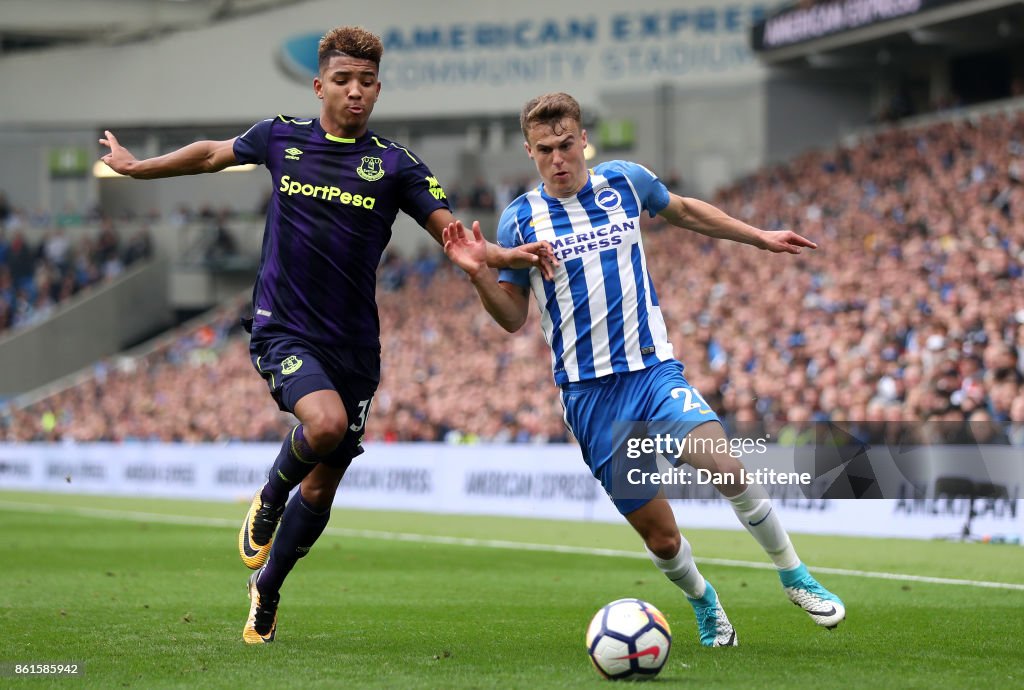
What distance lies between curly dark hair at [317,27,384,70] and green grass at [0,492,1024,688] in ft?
9.30

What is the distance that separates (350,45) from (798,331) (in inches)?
599

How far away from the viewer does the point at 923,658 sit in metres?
6.55

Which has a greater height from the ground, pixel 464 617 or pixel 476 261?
pixel 476 261

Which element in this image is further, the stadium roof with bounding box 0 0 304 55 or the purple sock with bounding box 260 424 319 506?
the stadium roof with bounding box 0 0 304 55

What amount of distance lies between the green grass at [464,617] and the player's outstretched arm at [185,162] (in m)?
2.31

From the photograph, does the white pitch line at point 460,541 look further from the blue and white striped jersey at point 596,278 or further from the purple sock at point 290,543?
the purple sock at point 290,543

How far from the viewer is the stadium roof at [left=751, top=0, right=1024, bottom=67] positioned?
29141 mm

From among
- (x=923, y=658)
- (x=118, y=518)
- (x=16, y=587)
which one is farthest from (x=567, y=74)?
(x=923, y=658)

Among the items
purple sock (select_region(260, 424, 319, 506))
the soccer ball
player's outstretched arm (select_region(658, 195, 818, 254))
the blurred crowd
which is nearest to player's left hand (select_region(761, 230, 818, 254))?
player's outstretched arm (select_region(658, 195, 818, 254))

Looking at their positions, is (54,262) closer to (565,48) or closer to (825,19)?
(565,48)

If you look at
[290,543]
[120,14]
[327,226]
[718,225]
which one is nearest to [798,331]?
[718,225]

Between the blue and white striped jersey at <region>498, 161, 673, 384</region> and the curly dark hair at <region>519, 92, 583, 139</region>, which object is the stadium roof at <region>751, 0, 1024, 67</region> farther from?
the curly dark hair at <region>519, 92, 583, 139</region>

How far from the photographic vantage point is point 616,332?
22.7 ft

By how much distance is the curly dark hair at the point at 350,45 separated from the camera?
271 inches
